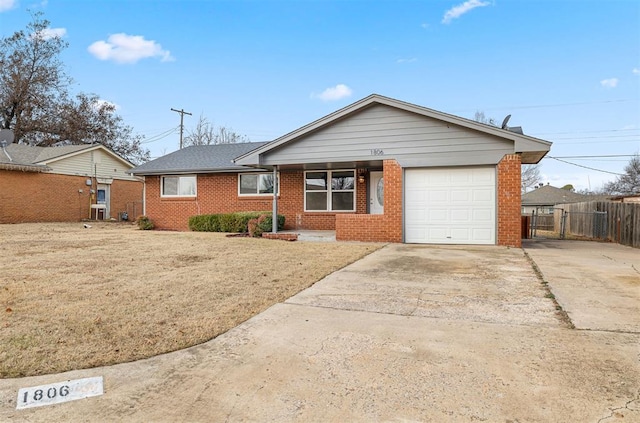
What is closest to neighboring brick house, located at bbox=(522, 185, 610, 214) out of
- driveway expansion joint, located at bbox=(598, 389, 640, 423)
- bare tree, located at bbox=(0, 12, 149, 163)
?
driveway expansion joint, located at bbox=(598, 389, 640, 423)

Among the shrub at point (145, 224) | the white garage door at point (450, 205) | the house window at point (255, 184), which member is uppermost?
the house window at point (255, 184)

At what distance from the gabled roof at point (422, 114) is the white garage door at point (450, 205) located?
39.6 inches

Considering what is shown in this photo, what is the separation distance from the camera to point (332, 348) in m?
3.25

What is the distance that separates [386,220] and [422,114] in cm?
313

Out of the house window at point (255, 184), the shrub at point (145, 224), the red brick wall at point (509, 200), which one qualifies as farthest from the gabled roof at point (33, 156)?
the red brick wall at point (509, 200)

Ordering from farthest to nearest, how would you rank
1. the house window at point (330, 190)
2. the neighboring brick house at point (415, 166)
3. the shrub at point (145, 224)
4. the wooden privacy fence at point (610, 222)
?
the shrub at point (145, 224), the house window at point (330, 190), the wooden privacy fence at point (610, 222), the neighboring brick house at point (415, 166)

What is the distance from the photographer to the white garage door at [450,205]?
34.0ft

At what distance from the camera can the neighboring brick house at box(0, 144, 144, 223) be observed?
19594 millimetres

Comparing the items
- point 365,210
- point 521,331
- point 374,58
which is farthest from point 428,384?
point 374,58

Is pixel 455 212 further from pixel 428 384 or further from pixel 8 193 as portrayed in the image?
pixel 8 193

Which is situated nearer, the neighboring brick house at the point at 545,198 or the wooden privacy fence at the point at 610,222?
A: the wooden privacy fence at the point at 610,222

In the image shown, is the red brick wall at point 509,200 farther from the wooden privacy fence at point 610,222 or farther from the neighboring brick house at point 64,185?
the neighboring brick house at point 64,185

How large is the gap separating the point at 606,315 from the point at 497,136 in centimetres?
688

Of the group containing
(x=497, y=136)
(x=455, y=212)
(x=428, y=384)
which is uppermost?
(x=497, y=136)
